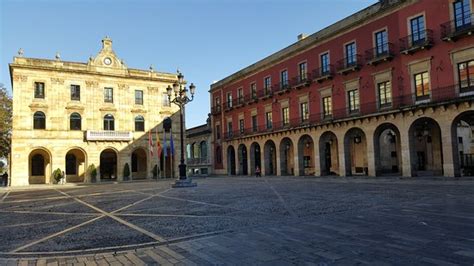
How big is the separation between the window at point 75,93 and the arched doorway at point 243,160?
718 inches

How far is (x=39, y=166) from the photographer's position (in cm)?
3556

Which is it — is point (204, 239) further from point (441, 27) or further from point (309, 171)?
point (309, 171)

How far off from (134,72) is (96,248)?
35.3 meters

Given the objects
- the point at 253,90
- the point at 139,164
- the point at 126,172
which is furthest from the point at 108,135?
the point at 253,90

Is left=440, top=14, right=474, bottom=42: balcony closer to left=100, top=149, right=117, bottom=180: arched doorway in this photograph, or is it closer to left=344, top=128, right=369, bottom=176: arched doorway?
left=344, top=128, right=369, bottom=176: arched doorway

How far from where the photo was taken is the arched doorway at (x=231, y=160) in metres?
42.8

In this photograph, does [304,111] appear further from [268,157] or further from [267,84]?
[268,157]

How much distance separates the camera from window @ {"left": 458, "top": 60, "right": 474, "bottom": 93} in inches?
782

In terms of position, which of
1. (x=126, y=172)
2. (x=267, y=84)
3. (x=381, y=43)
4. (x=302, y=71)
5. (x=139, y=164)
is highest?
(x=381, y=43)

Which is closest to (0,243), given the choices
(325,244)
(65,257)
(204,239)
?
(65,257)

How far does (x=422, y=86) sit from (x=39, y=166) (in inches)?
1384

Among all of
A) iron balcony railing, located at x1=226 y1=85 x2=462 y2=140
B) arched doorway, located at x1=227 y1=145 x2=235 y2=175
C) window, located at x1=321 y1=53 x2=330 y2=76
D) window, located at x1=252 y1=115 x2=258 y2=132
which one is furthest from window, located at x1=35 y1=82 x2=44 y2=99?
window, located at x1=321 y1=53 x2=330 y2=76

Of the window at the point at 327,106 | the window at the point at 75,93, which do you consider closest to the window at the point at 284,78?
the window at the point at 327,106

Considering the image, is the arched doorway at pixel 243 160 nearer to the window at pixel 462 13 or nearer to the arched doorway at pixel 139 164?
the arched doorway at pixel 139 164
